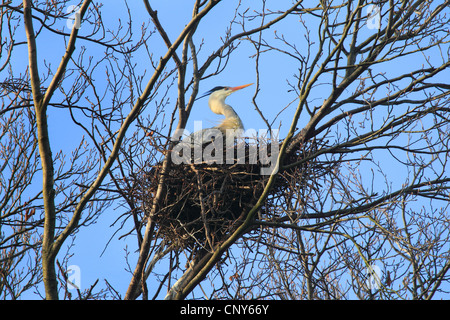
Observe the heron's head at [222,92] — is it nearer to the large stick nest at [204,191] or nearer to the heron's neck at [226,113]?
the heron's neck at [226,113]

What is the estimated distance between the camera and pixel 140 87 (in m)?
5.87

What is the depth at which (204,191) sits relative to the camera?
628 cm

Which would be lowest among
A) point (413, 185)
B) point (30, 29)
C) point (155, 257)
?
point (155, 257)

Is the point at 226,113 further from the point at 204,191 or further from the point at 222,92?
the point at 204,191

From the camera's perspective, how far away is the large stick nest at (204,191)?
5.84 m

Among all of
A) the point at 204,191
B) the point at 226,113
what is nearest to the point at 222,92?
the point at 226,113

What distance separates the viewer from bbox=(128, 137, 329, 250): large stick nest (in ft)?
19.1

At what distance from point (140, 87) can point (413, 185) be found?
3578 mm

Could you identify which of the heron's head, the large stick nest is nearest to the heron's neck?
the heron's head

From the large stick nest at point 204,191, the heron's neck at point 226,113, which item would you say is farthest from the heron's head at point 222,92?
the large stick nest at point 204,191
